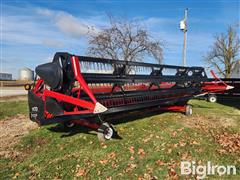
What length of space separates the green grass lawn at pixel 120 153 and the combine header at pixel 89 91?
503 mm

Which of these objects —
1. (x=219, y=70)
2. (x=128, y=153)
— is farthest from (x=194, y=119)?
(x=219, y=70)

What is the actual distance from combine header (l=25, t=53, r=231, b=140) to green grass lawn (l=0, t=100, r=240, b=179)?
0.50 metres

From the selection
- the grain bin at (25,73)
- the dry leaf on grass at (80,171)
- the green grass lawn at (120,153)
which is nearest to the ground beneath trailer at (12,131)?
the green grass lawn at (120,153)

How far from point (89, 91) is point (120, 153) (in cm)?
138

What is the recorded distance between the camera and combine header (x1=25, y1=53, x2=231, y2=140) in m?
4.49

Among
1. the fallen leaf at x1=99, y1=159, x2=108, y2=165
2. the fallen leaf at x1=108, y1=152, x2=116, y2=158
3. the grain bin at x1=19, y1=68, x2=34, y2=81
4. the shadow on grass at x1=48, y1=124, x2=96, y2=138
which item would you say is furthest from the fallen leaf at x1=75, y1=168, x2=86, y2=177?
the grain bin at x1=19, y1=68, x2=34, y2=81

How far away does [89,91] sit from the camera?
4.32 m

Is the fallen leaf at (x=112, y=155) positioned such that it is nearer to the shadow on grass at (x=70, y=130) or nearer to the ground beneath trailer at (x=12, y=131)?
the shadow on grass at (x=70, y=130)

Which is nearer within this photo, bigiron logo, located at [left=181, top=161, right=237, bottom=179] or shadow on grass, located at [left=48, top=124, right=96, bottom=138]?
bigiron logo, located at [left=181, top=161, right=237, bottom=179]

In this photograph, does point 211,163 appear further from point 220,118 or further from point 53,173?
point 220,118

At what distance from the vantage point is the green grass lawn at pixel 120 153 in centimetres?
382

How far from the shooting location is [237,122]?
23.6 feet

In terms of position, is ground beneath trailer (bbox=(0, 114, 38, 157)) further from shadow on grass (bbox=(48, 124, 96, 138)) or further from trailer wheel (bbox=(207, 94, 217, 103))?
trailer wheel (bbox=(207, 94, 217, 103))

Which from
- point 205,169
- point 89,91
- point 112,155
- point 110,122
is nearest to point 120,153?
point 112,155
